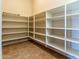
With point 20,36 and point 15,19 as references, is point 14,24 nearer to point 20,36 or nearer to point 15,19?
point 15,19

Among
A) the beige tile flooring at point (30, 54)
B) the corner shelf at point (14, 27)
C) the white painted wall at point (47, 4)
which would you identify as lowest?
the beige tile flooring at point (30, 54)

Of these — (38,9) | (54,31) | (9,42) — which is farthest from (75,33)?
(9,42)

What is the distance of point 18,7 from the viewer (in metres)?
4.77

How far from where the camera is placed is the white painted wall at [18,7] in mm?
4238

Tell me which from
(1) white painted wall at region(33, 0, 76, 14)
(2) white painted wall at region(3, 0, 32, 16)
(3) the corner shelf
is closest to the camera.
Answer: (1) white painted wall at region(33, 0, 76, 14)

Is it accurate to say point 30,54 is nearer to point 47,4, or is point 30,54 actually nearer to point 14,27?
point 14,27

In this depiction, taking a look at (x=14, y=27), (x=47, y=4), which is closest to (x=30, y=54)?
(x=14, y=27)

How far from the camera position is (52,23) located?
10.7 feet

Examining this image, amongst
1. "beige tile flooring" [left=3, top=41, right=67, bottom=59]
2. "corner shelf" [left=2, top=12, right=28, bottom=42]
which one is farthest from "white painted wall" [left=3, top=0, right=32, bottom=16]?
"beige tile flooring" [left=3, top=41, right=67, bottom=59]

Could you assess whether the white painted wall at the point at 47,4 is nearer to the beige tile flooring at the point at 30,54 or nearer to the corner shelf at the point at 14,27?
the corner shelf at the point at 14,27

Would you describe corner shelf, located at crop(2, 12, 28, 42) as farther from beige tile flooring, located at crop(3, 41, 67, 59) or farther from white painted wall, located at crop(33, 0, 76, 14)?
beige tile flooring, located at crop(3, 41, 67, 59)

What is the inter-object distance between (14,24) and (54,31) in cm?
231

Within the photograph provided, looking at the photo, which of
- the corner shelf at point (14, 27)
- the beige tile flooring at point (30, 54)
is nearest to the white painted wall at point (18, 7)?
the corner shelf at point (14, 27)

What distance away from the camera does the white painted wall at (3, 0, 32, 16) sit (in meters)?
4.24
